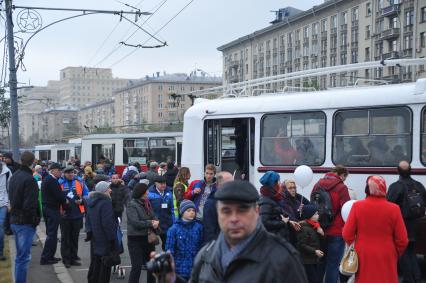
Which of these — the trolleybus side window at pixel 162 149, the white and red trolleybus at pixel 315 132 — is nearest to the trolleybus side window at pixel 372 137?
the white and red trolleybus at pixel 315 132

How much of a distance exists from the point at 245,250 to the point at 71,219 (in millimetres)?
8160

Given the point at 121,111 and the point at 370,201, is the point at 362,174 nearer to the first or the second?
the point at 370,201

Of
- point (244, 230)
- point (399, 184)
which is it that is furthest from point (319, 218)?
point (244, 230)

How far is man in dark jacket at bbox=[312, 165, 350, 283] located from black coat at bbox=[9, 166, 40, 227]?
4001mm

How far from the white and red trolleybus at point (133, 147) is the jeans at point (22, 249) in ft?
65.0

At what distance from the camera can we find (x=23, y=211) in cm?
790

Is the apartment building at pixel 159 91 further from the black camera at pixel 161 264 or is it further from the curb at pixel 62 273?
the black camera at pixel 161 264

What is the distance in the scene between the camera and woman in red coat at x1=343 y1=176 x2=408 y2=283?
5.94 meters

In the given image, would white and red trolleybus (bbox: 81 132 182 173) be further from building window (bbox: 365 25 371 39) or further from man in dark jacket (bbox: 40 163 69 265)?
building window (bbox: 365 25 371 39)

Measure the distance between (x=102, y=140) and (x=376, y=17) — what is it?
4080 centimetres

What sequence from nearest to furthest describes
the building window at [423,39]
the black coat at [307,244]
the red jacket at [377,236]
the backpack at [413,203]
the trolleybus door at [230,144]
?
the red jacket at [377,236] < the black coat at [307,244] < the backpack at [413,203] < the trolleybus door at [230,144] < the building window at [423,39]

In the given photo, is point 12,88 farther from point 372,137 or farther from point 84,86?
point 84,86

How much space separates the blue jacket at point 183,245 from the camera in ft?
20.8

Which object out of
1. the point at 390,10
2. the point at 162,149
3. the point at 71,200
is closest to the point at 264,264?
the point at 71,200
